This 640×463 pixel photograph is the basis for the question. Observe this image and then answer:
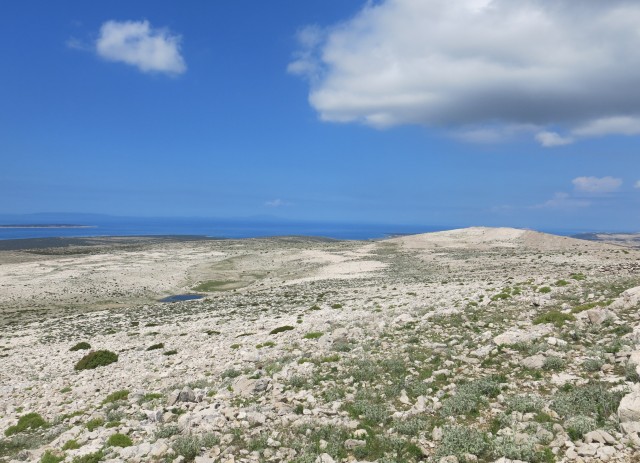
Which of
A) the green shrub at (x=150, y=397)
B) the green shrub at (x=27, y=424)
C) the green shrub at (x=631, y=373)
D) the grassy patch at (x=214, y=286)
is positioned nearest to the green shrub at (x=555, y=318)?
the green shrub at (x=631, y=373)

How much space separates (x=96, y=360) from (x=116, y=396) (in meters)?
9.65

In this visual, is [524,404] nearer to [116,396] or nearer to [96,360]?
[116,396]

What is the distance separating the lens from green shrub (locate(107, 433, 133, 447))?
12.9 m

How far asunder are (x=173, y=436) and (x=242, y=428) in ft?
7.38

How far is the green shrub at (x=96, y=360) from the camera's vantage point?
26.2 m

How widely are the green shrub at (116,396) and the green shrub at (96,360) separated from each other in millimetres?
8531

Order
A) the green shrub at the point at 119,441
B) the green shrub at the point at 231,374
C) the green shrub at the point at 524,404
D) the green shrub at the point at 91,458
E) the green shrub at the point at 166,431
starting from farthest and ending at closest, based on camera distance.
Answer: the green shrub at the point at 231,374 → the green shrub at the point at 166,431 → the green shrub at the point at 119,441 → the green shrub at the point at 524,404 → the green shrub at the point at 91,458

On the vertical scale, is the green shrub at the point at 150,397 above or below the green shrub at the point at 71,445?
→ below

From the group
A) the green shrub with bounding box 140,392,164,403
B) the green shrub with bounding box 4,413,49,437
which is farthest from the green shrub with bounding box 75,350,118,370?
the green shrub with bounding box 140,392,164,403

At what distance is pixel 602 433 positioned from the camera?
33.3 ft

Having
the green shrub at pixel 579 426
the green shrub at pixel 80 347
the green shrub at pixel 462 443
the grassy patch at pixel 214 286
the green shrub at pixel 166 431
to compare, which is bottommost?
the grassy patch at pixel 214 286

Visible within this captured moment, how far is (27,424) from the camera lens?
16875mm

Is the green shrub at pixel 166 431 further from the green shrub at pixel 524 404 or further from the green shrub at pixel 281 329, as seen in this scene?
the green shrub at pixel 281 329

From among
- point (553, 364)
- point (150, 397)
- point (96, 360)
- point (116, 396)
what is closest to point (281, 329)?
point (150, 397)
